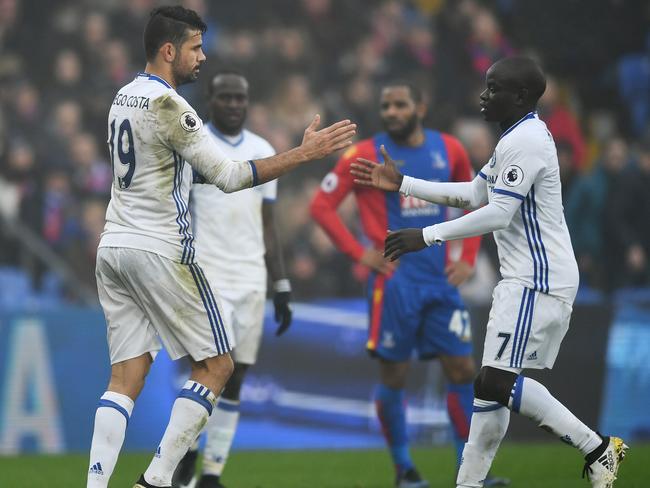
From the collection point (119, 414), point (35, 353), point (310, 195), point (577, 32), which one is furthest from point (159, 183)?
point (577, 32)

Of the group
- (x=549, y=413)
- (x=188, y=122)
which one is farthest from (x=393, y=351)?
(x=188, y=122)

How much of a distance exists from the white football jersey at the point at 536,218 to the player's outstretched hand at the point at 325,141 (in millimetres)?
784

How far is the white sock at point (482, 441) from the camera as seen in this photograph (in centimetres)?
573

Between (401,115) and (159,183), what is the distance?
8.87 ft

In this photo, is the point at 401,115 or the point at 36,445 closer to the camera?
the point at 401,115

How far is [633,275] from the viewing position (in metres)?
13.0

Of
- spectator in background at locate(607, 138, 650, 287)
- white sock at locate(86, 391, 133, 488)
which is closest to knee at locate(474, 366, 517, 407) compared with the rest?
white sock at locate(86, 391, 133, 488)

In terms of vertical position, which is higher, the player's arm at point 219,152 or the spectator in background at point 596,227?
the player's arm at point 219,152

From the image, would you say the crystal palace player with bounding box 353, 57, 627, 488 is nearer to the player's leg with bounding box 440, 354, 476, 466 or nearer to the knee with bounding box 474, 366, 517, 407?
the knee with bounding box 474, 366, 517, 407

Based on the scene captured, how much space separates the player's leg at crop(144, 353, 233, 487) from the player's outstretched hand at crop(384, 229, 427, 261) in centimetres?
103

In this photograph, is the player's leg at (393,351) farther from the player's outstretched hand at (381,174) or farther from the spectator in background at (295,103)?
the spectator in background at (295,103)

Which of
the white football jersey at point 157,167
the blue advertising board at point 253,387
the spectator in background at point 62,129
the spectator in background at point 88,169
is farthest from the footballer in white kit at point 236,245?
the spectator in background at point 62,129

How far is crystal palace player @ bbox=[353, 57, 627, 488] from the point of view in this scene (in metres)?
5.55

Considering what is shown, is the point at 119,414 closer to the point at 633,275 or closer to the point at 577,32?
the point at 633,275
